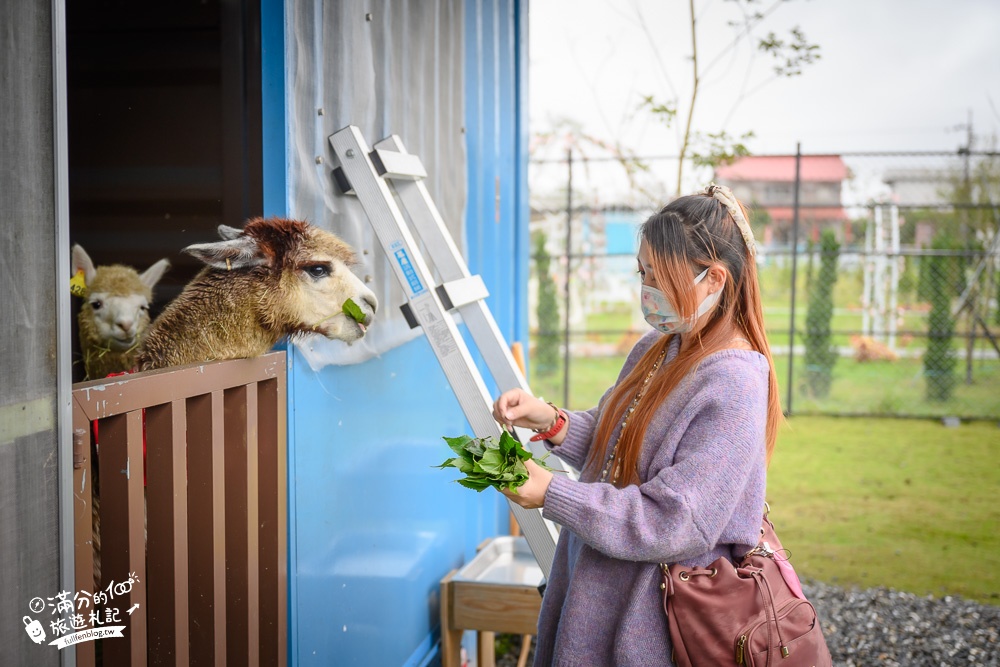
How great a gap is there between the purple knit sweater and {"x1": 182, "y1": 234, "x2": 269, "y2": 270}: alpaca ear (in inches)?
36.4

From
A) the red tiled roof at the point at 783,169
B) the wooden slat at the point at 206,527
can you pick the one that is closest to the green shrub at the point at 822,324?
the red tiled roof at the point at 783,169

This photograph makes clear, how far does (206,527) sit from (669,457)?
1.09m

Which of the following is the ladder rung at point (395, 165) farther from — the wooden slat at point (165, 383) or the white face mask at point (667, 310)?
the white face mask at point (667, 310)

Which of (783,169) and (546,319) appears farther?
(783,169)

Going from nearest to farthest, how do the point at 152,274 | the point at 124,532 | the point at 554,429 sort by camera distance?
the point at 124,532
the point at 554,429
the point at 152,274

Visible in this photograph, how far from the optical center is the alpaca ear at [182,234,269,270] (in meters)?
2.11

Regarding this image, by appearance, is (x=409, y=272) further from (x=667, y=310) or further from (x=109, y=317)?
(x=109, y=317)

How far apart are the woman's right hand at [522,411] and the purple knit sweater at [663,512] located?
39 centimetres

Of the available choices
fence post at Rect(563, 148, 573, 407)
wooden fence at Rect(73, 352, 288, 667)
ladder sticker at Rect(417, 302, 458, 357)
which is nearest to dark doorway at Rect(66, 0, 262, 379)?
ladder sticker at Rect(417, 302, 458, 357)

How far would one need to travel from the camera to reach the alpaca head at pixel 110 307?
289 centimetres

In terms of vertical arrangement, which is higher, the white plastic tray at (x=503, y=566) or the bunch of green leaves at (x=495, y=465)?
the bunch of green leaves at (x=495, y=465)

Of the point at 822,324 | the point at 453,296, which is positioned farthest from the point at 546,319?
the point at 453,296

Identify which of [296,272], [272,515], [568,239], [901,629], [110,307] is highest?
[568,239]

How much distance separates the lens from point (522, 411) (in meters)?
2.33
